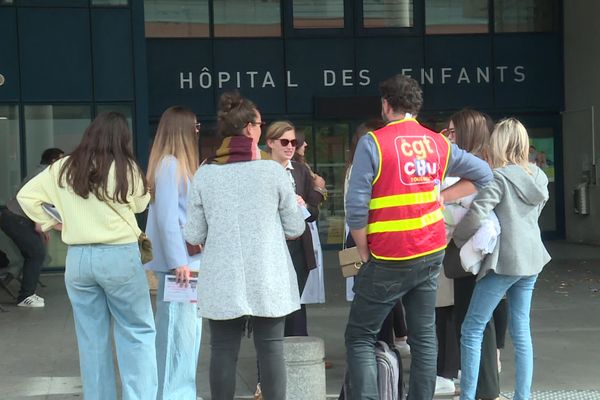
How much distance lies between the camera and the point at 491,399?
5832 mm

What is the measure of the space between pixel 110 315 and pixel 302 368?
1.22 meters

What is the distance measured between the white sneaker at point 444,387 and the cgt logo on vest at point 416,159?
1.80 metres

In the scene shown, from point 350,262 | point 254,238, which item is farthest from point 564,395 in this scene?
point 254,238

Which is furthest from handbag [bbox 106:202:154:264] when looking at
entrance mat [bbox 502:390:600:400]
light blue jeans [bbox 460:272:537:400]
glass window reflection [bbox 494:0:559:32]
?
glass window reflection [bbox 494:0:559:32]

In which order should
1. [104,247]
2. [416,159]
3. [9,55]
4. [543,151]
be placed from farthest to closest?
[543,151], [9,55], [104,247], [416,159]

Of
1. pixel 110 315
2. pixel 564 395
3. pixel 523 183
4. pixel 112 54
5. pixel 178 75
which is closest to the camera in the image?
pixel 110 315

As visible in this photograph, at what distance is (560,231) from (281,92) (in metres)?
5.77

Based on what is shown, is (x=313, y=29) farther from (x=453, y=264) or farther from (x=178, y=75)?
(x=453, y=264)

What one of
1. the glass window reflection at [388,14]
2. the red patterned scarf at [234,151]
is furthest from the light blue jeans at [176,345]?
the glass window reflection at [388,14]

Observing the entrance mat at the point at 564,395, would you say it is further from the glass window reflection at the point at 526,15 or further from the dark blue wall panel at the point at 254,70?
the glass window reflection at the point at 526,15

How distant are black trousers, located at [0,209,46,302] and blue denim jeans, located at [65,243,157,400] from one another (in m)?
5.52

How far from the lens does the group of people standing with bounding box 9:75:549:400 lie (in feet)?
15.7

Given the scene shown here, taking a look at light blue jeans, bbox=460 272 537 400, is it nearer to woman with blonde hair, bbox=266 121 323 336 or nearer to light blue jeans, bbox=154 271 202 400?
woman with blonde hair, bbox=266 121 323 336

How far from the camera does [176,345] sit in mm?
5621
